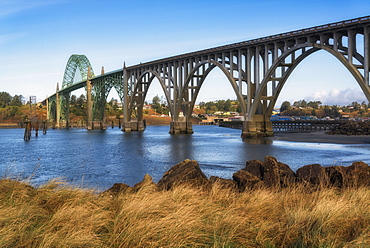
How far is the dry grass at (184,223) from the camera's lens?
23.4ft

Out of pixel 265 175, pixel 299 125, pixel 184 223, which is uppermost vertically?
pixel 184 223

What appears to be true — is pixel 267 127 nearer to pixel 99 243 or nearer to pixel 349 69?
→ pixel 349 69

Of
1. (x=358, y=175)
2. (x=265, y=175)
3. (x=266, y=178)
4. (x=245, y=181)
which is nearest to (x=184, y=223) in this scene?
(x=245, y=181)

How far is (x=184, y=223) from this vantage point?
25.5ft

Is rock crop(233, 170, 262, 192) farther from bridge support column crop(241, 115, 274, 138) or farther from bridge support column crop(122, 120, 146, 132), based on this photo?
bridge support column crop(122, 120, 146, 132)

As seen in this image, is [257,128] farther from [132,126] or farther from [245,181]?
[245,181]

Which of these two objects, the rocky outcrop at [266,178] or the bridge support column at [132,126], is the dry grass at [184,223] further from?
the bridge support column at [132,126]

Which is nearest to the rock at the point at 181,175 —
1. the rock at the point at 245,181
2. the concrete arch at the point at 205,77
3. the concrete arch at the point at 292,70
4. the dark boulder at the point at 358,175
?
the rock at the point at 245,181

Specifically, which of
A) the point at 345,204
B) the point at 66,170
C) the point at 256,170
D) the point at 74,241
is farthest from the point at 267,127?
the point at 74,241

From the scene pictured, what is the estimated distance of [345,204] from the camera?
31.7 feet

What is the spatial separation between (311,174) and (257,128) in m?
47.1

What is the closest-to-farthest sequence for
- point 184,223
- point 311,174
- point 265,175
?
point 184,223
point 265,175
point 311,174

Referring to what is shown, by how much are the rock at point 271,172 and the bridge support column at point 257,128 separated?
1797 inches

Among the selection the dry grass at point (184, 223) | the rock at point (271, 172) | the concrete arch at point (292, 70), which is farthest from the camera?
the concrete arch at point (292, 70)
